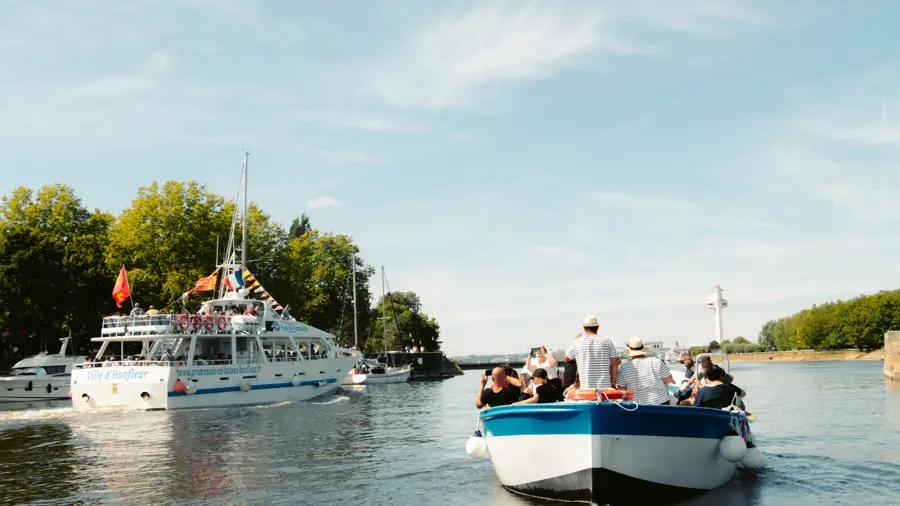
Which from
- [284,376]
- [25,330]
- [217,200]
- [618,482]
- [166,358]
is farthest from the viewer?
[217,200]

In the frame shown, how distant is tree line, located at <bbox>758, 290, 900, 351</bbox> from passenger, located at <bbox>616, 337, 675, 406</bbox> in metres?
126

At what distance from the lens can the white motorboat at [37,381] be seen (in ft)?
172

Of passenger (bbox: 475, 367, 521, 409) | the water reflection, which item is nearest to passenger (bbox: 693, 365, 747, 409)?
passenger (bbox: 475, 367, 521, 409)

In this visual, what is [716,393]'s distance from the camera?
15203mm

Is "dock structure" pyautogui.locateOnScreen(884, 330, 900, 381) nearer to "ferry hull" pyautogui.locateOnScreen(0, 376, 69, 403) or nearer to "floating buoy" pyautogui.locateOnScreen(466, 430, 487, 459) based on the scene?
"floating buoy" pyautogui.locateOnScreen(466, 430, 487, 459)

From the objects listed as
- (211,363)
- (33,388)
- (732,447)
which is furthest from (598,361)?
(33,388)

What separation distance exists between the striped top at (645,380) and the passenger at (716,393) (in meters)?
2.11

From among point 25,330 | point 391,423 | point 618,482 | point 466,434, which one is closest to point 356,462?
point 466,434

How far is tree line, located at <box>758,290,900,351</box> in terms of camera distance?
128250 millimetres

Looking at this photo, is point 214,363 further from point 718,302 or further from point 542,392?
point 718,302

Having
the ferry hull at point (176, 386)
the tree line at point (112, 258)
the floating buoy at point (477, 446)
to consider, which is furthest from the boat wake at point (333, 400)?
the floating buoy at point (477, 446)

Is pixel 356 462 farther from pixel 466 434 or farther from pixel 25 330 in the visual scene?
pixel 25 330

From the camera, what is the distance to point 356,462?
67.5 ft

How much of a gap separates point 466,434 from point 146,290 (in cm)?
4770
